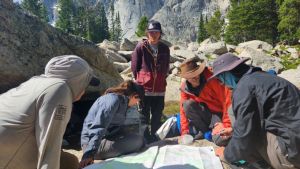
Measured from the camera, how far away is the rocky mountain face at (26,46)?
7.82 metres

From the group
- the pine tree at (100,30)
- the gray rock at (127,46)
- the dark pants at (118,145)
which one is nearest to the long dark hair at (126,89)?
the dark pants at (118,145)

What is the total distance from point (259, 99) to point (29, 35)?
547 cm

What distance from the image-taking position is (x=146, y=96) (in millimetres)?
8039

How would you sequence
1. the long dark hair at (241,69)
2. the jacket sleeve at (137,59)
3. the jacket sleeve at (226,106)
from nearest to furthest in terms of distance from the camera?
the long dark hair at (241,69), the jacket sleeve at (226,106), the jacket sleeve at (137,59)

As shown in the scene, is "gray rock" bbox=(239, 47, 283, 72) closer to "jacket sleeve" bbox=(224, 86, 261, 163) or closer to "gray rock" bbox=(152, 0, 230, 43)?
"jacket sleeve" bbox=(224, 86, 261, 163)

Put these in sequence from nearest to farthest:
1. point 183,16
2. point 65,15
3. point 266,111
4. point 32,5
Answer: point 266,111 → point 32,5 → point 65,15 → point 183,16

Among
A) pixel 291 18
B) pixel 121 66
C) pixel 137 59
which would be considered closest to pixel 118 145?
pixel 137 59

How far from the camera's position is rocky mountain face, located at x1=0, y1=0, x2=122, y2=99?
7820 millimetres

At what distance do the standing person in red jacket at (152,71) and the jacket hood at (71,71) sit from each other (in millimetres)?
3544

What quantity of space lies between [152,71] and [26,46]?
2.62 metres

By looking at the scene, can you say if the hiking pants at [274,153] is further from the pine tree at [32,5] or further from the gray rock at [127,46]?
the pine tree at [32,5]

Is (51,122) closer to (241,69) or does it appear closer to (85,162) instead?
(85,162)

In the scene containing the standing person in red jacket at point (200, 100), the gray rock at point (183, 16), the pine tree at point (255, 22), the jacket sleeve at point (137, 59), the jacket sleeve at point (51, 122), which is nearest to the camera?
the jacket sleeve at point (51, 122)

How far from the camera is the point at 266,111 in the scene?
4.57 m
